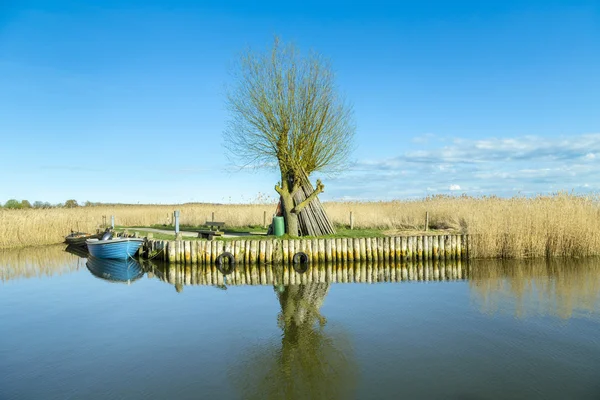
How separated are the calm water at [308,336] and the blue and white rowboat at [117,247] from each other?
221 inches

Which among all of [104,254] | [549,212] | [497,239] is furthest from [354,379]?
[104,254]

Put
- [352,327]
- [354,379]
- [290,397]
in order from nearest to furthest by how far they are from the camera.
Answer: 1. [290,397]
2. [354,379]
3. [352,327]

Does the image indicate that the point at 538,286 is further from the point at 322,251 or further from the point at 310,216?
the point at 310,216

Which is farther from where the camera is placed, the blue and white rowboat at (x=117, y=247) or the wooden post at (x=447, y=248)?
the blue and white rowboat at (x=117, y=247)

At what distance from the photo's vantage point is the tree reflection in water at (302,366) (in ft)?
22.5

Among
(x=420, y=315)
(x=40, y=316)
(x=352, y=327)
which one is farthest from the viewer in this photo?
(x=40, y=316)

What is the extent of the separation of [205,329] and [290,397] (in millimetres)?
4266

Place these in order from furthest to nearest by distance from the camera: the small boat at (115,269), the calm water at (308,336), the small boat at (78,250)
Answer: the small boat at (78,250) < the small boat at (115,269) < the calm water at (308,336)

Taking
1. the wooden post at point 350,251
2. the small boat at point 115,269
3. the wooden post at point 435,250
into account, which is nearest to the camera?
the small boat at point 115,269

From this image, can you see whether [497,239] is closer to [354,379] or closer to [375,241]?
[375,241]

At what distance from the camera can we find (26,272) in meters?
19.4

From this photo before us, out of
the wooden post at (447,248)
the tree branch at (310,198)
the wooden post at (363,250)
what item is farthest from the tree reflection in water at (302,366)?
the tree branch at (310,198)

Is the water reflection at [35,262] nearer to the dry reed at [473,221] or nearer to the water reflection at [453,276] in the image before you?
the water reflection at [453,276]

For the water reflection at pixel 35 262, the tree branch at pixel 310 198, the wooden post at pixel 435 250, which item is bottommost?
the water reflection at pixel 35 262
